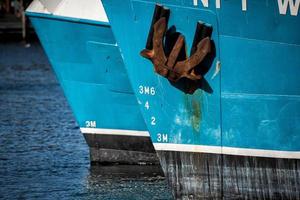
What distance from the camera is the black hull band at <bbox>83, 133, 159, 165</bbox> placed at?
17797mm

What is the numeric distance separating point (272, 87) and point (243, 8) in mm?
1062

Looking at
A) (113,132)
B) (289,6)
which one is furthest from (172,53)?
(113,132)

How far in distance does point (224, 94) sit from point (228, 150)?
2.42 ft

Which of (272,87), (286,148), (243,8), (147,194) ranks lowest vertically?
(147,194)

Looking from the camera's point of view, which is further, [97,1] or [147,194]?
[97,1]

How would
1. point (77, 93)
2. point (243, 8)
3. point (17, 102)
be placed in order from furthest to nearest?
point (17, 102), point (77, 93), point (243, 8)

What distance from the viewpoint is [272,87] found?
11.9 metres

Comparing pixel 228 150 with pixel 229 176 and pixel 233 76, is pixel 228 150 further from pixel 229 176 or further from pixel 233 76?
pixel 233 76

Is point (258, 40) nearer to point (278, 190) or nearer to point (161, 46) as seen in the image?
point (161, 46)

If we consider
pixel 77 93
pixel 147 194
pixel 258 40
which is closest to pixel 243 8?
pixel 258 40

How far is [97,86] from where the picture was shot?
1727cm

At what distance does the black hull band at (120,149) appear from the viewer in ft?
58.4

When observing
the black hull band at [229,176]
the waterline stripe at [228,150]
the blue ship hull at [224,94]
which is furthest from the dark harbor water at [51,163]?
the blue ship hull at [224,94]

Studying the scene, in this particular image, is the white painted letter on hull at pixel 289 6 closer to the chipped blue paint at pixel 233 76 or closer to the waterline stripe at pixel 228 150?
the chipped blue paint at pixel 233 76
